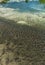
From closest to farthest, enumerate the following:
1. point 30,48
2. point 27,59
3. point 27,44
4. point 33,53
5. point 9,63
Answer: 1. point 9,63
2. point 27,59
3. point 33,53
4. point 30,48
5. point 27,44

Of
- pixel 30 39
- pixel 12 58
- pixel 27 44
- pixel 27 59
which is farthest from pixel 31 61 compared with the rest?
pixel 30 39

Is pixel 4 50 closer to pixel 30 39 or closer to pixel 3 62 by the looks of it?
pixel 3 62

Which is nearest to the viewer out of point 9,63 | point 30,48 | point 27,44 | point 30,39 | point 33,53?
point 9,63

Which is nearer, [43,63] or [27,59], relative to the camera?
[43,63]

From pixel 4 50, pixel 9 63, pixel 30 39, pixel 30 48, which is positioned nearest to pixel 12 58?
pixel 9 63

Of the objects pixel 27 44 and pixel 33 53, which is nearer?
pixel 33 53

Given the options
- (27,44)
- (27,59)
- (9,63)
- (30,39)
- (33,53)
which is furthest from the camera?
(30,39)

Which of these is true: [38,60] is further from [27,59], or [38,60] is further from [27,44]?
[27,44]

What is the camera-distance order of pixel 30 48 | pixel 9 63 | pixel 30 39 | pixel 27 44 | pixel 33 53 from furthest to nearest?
pixel 30 39, pixel 27 44, pixel 30 48, pixel 33 53, pixel 9 63

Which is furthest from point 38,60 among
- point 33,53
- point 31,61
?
point 33,53
